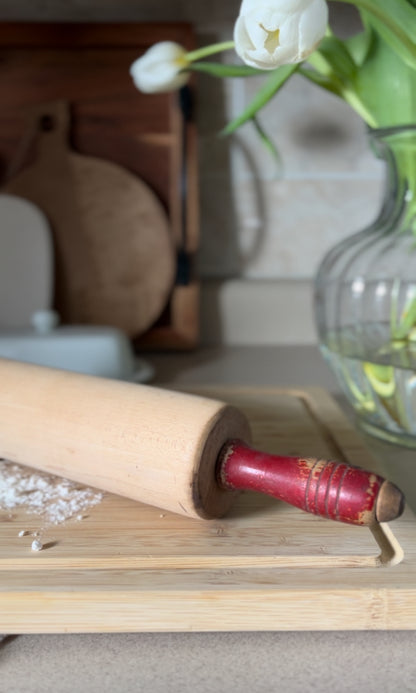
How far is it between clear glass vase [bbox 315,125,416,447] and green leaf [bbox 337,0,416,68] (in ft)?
0.30

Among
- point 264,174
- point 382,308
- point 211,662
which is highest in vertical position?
point 264,174

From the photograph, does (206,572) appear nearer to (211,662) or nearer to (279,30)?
(211,662)

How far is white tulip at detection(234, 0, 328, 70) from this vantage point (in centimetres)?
A: 44

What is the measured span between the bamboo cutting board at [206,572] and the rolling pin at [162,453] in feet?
0.09

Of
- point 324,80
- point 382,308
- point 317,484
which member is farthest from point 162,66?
point 317,484

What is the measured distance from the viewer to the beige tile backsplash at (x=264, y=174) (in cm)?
121

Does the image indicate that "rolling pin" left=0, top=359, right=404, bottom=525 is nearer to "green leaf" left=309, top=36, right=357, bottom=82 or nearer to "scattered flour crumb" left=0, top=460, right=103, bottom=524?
"scattered flour crumb" left=0, top=460, right=103, bottom=524

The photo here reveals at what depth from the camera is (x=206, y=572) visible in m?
0.42

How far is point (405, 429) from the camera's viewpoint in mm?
681

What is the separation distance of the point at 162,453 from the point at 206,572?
9 cm

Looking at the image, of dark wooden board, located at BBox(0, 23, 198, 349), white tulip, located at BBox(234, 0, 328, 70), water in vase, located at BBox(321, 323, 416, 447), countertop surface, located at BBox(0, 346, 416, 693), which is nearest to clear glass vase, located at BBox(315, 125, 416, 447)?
water in vase, located at BBox(321, 323, 416, 447)

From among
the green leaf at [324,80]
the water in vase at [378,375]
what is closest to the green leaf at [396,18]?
the green leaf at [324,80]

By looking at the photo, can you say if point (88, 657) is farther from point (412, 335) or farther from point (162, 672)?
point (412, 335)

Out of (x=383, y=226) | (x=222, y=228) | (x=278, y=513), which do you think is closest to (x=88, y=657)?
(x=278, y=513)
